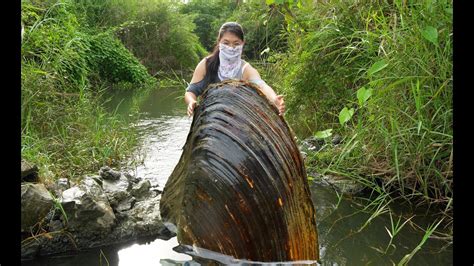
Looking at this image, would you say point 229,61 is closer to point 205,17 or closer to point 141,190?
point 141,190

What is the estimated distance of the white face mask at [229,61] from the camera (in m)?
3.82

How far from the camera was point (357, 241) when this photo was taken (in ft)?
11.7

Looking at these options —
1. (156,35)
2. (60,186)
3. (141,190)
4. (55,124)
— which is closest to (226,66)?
(141,190)

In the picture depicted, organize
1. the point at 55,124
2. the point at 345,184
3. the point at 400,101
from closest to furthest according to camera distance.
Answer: the point at 400,101
the point at 345,184
the point at 55,124

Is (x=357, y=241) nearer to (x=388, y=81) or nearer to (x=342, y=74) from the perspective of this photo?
(x=388, y=81)

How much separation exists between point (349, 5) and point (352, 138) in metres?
1.75

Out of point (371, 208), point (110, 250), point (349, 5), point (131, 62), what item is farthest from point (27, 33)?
point (131, 62)

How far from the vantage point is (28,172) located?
375cm

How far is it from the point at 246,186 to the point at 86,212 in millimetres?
Answer: 1762

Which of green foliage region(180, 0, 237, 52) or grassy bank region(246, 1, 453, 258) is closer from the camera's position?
grassy bank region(246, 1, 453, 258)

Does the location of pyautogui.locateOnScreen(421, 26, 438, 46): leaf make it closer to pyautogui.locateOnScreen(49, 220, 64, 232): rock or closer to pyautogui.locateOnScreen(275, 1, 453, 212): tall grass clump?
pyautogui.locateOnScreen(275, 1, 453, 212): tall grass clump

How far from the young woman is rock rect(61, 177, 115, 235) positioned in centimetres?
111

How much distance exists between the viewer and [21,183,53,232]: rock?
11.3ft

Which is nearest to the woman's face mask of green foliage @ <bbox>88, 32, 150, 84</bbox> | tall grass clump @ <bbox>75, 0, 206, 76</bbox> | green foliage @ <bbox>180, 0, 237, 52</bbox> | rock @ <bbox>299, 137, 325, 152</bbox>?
rock @ <bbox>299, 137, 325, 152</bbox>
